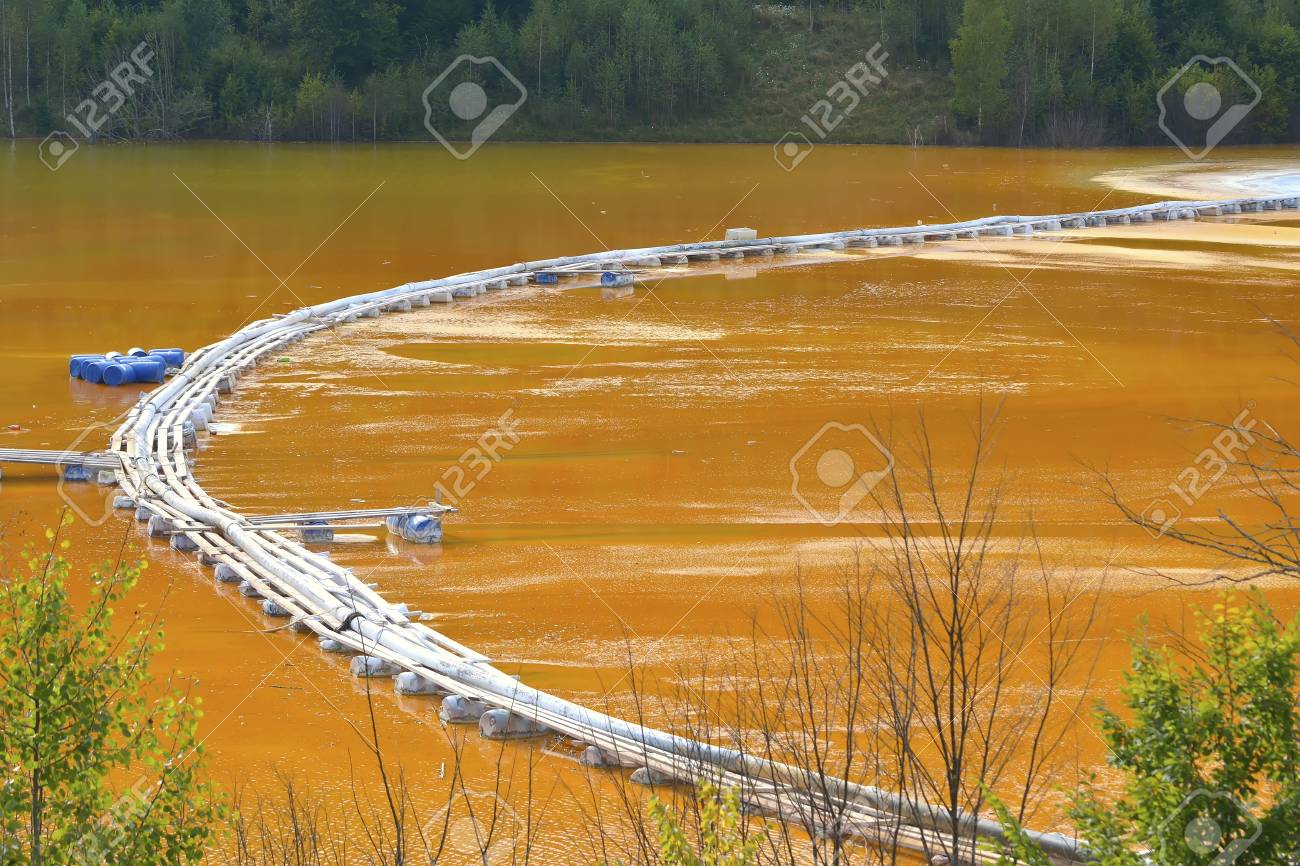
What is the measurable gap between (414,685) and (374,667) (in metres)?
0.44

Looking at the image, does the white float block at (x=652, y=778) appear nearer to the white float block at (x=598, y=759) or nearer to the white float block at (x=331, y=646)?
the white float block at (x=598, y=759)

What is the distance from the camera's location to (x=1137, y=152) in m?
56.8

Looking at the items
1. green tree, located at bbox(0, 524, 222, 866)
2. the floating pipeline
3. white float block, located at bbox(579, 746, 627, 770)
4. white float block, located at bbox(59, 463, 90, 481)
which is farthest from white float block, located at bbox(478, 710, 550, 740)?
white float block, located at bbox(59, 463, 90, 481)

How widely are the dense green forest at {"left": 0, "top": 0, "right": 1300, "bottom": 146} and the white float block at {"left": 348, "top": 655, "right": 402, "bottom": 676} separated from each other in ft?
154

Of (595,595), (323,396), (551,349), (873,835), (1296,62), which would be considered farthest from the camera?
(1296,62)

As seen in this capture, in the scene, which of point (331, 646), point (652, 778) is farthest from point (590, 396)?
point (652, 778)

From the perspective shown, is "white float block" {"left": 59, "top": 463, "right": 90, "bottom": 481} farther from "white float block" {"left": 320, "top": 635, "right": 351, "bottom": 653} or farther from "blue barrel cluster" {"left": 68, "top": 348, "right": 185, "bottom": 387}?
"white float block" {"left": 320, "top": 635, "right": 351, "bottom": 653}

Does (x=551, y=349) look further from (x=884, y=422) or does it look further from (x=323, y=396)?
(x=884, y=422)

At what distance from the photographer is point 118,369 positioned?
1922cm

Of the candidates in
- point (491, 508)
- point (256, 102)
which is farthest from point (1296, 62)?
point (491, 508)

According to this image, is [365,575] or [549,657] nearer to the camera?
[549,657]

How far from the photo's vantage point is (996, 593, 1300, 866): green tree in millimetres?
5816

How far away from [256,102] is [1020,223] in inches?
1227

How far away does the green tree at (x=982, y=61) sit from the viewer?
188 feet
